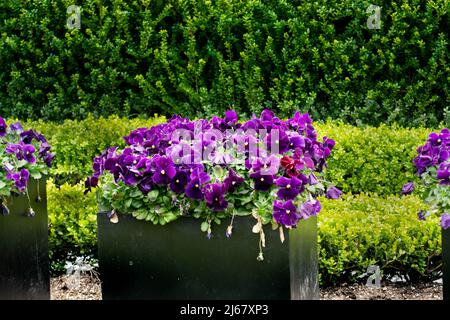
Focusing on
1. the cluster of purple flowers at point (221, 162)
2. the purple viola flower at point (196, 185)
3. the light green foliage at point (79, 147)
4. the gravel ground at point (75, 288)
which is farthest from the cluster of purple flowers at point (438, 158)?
the light green foliage at point (79, 147)

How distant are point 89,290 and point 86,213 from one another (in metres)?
0.51

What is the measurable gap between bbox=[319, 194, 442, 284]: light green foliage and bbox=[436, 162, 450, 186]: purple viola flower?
91 cm

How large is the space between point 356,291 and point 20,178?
2044 mm

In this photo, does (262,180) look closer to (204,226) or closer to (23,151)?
(204,226)

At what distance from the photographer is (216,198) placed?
3480 millimetres

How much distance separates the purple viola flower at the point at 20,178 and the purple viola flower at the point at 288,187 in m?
1.27

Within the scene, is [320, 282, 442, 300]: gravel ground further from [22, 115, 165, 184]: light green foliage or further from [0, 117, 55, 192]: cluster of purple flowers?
[22, 115, 165, 184]: light green foliage

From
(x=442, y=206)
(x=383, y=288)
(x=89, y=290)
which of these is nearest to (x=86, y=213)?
(x=89, y=290)

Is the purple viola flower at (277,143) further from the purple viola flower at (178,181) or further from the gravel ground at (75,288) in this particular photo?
the gravel ground at (75,288)

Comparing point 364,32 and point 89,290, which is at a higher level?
point 364,32

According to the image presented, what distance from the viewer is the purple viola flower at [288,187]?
11.5 ft

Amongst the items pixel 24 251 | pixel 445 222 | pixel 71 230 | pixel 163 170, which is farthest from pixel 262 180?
pixel 71 230

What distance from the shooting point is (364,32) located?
7191 mm
